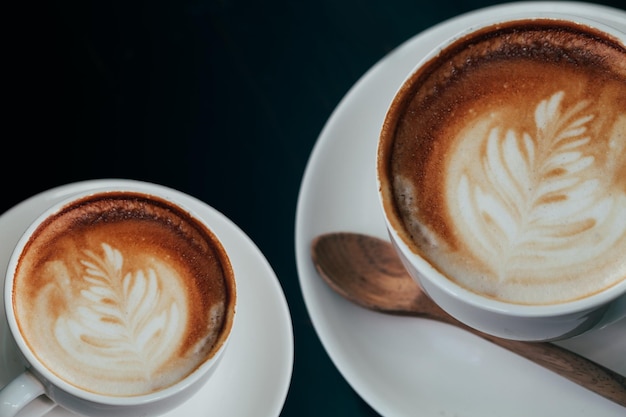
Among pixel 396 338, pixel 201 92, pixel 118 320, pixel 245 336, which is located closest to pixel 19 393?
pixel 118 320

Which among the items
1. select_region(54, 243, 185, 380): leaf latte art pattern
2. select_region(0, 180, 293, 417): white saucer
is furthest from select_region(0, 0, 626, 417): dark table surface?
select_region(54, 243, 185, 380): leaf latte art pattern

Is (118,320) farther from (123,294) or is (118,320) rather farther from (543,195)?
(543,195)

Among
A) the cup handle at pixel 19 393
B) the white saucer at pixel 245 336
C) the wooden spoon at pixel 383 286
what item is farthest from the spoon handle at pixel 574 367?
the cup handle at pixel 19 393

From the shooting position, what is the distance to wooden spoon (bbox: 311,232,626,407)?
108cm

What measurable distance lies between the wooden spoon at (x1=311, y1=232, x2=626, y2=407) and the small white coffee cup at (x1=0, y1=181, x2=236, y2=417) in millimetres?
138

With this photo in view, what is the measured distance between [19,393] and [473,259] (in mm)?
538

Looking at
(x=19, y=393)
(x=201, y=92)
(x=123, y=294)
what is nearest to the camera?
(x=19, y=393)

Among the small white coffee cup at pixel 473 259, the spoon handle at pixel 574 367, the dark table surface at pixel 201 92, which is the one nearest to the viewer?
the small white coffee cup at pixel 473 259

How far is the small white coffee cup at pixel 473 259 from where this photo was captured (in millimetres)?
936

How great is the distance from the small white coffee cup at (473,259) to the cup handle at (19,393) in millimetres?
Result: 445

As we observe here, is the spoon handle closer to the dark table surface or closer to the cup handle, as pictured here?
the dark table surface

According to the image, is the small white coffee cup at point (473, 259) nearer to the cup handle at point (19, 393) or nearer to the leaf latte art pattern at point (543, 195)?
the leaf latte art pattern at point (543, 195)

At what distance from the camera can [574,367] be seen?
1062mm

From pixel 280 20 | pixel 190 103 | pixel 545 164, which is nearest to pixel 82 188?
pixel 190 103
